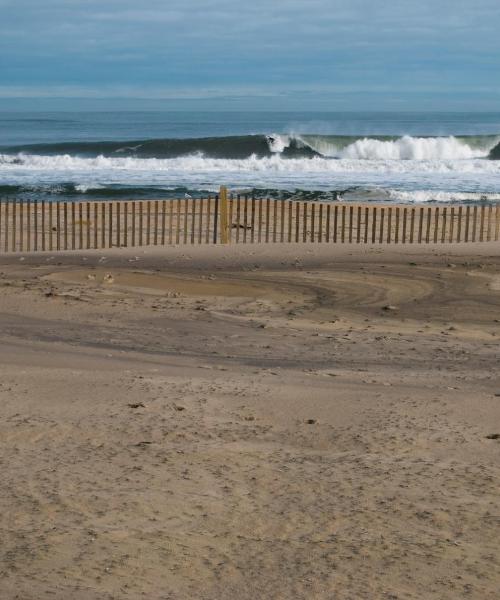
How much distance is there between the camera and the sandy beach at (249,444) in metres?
5.05

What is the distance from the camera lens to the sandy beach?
5.05 metres

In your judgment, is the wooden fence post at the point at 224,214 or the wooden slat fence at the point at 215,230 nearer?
the wooden fence post at the point at 224,214

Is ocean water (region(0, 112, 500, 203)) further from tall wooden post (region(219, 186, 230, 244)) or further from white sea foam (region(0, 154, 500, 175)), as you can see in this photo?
tall wooden post (region(219, 186, 230, 244))

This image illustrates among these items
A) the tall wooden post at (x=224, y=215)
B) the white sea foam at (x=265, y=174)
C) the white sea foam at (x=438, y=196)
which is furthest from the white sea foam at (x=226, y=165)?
the tall wooden post at (x=224, y=215)

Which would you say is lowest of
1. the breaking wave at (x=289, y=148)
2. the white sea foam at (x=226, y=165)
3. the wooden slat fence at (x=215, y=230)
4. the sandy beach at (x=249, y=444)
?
the sandy beach at (x=249, y=444)

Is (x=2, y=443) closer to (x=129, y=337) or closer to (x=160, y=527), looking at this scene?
(x=160, y=527)

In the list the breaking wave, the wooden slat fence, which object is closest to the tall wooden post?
the wooden slat fence

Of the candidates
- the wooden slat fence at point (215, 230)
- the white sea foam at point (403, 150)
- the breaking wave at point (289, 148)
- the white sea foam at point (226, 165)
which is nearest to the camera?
the wooden slat fence at point (215, 230)

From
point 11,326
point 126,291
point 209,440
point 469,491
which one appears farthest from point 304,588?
point 126,291

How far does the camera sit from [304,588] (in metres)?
4.85

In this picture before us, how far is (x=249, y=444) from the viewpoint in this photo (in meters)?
7.09

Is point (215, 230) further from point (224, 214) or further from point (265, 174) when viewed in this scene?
point (265, 174)

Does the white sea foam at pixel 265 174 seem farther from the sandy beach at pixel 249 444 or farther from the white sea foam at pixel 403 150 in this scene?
the sandy beach at pixel 249 444

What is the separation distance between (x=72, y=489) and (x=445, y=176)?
4123cm
